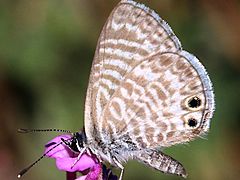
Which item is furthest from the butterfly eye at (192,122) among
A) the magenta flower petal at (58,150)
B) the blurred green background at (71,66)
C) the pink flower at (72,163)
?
the blurred green background at (71,66)

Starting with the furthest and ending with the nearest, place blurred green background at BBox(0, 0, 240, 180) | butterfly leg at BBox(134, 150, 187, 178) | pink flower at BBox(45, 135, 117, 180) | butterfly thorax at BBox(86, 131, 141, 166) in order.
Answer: blurred green background at BBox(0, 0, 240, 180) → butterfly thorax at BBox(86, 131, 141, 166) → butterfly leg at BBox(134, 150, 187, 178) → pink flower at BBox(45, 135, 117, 180)

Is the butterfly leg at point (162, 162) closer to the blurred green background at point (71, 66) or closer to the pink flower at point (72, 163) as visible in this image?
the pink flower at point (72, 163)

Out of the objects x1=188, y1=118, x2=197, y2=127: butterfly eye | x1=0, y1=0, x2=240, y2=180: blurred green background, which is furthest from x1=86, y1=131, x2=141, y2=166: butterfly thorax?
x1=0, y1=0, x2=240, y2=180: blurred green background

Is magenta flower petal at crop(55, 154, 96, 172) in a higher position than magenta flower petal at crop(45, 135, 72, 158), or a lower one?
lower

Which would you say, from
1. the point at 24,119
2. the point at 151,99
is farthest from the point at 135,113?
the point at 24,119

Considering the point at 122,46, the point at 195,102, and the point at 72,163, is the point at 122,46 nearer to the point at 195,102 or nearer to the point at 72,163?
the point at 195,102

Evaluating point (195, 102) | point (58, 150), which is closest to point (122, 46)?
point (195, 102)

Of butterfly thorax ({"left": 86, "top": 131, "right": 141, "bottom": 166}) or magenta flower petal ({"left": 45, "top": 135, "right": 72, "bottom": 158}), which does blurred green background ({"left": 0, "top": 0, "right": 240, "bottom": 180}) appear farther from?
magenta flower petal ({"left": 45, "top": 135, "right": 72, "bottom": 158})

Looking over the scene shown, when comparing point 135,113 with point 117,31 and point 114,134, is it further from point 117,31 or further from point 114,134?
point 117,31
